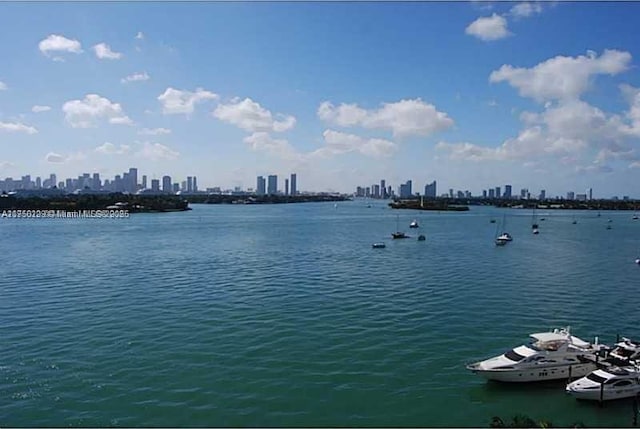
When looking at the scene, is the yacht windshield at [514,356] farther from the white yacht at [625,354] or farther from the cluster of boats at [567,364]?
the white yacht at [625,354]

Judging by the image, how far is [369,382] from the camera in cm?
2097

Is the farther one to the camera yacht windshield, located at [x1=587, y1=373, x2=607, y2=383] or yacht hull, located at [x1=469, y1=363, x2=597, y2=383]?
yacht hull, located at [x1=469, y1=363, x2=597, y2=383]

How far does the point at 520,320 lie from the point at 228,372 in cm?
1854

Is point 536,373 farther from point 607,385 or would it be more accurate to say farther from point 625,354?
point 625,354

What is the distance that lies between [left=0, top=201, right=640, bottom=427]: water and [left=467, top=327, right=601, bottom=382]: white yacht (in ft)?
1.96

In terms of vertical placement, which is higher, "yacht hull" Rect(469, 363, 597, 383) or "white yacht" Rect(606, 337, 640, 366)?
"white yacht" Rect(606, 337, 640, 366)

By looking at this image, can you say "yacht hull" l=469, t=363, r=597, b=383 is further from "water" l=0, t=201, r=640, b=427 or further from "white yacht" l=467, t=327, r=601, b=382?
"water" l=0, t=201, r=640, b=427

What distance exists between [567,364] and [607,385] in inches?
87.3

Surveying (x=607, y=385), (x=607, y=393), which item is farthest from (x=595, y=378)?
(x=607, y=393)

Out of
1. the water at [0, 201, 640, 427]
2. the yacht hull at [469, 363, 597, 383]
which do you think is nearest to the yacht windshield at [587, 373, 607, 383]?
the water at [0, 201, 640, 427]

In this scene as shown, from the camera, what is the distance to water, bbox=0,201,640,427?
18.8m

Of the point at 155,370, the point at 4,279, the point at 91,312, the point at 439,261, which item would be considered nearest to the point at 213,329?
the point at 155,370

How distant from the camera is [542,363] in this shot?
841 inches

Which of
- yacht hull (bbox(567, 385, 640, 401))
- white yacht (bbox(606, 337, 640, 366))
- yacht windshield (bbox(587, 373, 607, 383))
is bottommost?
yacht hull (bbox(567, 385, 640, 401))
